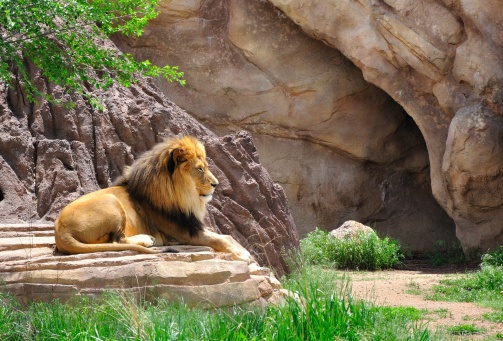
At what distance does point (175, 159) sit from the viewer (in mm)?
7094

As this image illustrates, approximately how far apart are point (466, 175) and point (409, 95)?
175 cm

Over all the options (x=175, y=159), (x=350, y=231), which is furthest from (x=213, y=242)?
(x=350, y=231)

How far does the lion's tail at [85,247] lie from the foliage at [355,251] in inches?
238


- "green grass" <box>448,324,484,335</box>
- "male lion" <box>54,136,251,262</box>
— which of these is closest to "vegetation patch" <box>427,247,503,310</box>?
"green grass" <box>448,324,484,335</box>

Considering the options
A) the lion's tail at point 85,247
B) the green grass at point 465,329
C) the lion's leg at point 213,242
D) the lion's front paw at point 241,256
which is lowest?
the green grass at point 465,329

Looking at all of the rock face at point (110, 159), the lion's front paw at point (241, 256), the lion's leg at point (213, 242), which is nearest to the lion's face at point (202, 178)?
the lion's leg at point (213, 242)

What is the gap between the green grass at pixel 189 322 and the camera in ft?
16.6

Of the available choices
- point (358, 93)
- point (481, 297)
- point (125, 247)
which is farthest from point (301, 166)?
point (125, 247)

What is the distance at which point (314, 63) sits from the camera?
50.0ft

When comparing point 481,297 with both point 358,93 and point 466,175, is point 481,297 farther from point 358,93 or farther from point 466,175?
point 358,93

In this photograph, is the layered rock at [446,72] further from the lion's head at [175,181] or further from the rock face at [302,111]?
the lion's head at [175,181]

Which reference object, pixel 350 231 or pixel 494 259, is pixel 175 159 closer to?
pixel 494 259

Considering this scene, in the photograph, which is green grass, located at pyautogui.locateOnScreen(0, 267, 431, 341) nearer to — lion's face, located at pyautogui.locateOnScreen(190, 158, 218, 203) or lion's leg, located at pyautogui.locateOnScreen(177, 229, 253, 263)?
lion's leg, located at pyautogui.locateOnScreen(177, 229, 253, 263)

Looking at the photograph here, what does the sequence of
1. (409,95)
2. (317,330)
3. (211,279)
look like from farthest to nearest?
1. (409,95)
2. (211,279)
3. (317,330)
